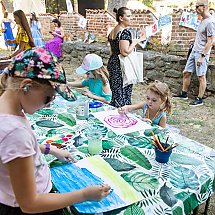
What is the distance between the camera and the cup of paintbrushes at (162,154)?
4.22ft

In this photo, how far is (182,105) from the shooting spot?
14.2ft

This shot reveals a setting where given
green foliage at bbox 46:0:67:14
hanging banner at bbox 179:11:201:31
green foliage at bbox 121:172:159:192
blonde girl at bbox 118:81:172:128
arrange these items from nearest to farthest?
green foliage at bbox 121:172:159:192 → blonde girl at bbox 118:81:172:128 → hanging banner at bbox 179:11:201:31 → green foliage at bbox 46:0:67:14

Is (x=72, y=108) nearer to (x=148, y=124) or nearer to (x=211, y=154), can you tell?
(x=148, y=124)

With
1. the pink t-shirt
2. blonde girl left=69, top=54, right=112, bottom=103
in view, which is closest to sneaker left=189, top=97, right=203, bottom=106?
blonde girl left=69, top=54, right=112, bottom=103

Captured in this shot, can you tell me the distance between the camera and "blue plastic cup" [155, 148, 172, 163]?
4.23 ft

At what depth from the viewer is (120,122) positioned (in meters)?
1.81

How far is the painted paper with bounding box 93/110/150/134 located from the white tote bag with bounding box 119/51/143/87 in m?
1.53

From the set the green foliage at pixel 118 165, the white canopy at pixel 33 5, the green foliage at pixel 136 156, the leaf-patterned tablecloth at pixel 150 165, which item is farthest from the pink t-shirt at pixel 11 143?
the white canopy at pixel 33 5

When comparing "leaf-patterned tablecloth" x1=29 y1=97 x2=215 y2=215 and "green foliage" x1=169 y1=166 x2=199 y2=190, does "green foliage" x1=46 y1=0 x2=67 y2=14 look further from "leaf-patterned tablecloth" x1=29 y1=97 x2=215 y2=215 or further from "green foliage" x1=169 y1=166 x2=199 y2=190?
"green foliage" x1=169 y1=166 x2=199 y2=190

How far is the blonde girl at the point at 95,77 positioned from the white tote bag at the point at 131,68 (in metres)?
0.79

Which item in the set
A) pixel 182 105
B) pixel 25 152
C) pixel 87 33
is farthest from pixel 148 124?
pixel 87 33

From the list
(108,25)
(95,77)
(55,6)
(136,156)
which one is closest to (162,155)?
(136,156)

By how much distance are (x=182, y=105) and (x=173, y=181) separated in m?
3.33

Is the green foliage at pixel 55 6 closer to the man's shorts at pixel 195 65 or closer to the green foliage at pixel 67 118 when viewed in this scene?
the man's shorts at pixel 195 65
